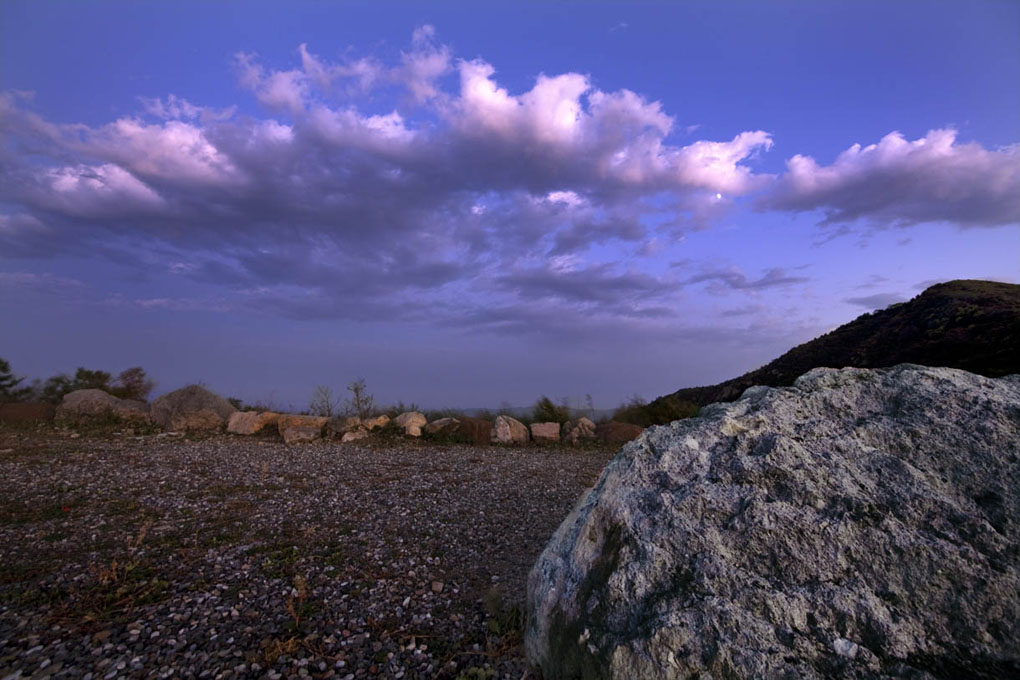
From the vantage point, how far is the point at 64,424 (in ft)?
44.7

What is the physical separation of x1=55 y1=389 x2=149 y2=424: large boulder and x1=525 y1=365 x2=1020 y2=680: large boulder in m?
14.5

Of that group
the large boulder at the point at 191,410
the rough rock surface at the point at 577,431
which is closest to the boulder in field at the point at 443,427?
the rough rock surface at the point at 577,431

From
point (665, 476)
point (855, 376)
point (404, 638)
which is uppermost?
point (855, 376)

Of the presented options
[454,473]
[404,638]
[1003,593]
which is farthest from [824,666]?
[454,473]

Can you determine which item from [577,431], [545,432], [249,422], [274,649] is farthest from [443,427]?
[274,649]

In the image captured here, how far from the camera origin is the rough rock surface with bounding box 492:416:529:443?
48.6 feet

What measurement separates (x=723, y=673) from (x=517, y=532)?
14.7 feet

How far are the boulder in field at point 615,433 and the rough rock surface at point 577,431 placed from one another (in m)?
0.21

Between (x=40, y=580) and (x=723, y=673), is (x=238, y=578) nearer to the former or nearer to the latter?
(x=40, y=580)

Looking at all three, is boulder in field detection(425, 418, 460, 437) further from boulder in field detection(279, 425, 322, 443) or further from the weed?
the weed

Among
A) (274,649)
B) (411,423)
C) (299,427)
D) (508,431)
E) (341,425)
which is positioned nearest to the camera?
(274,649)

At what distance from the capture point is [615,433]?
15.5 m

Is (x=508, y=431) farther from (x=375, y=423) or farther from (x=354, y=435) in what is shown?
(x=354, y=435)

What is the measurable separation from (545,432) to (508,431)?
101cm
